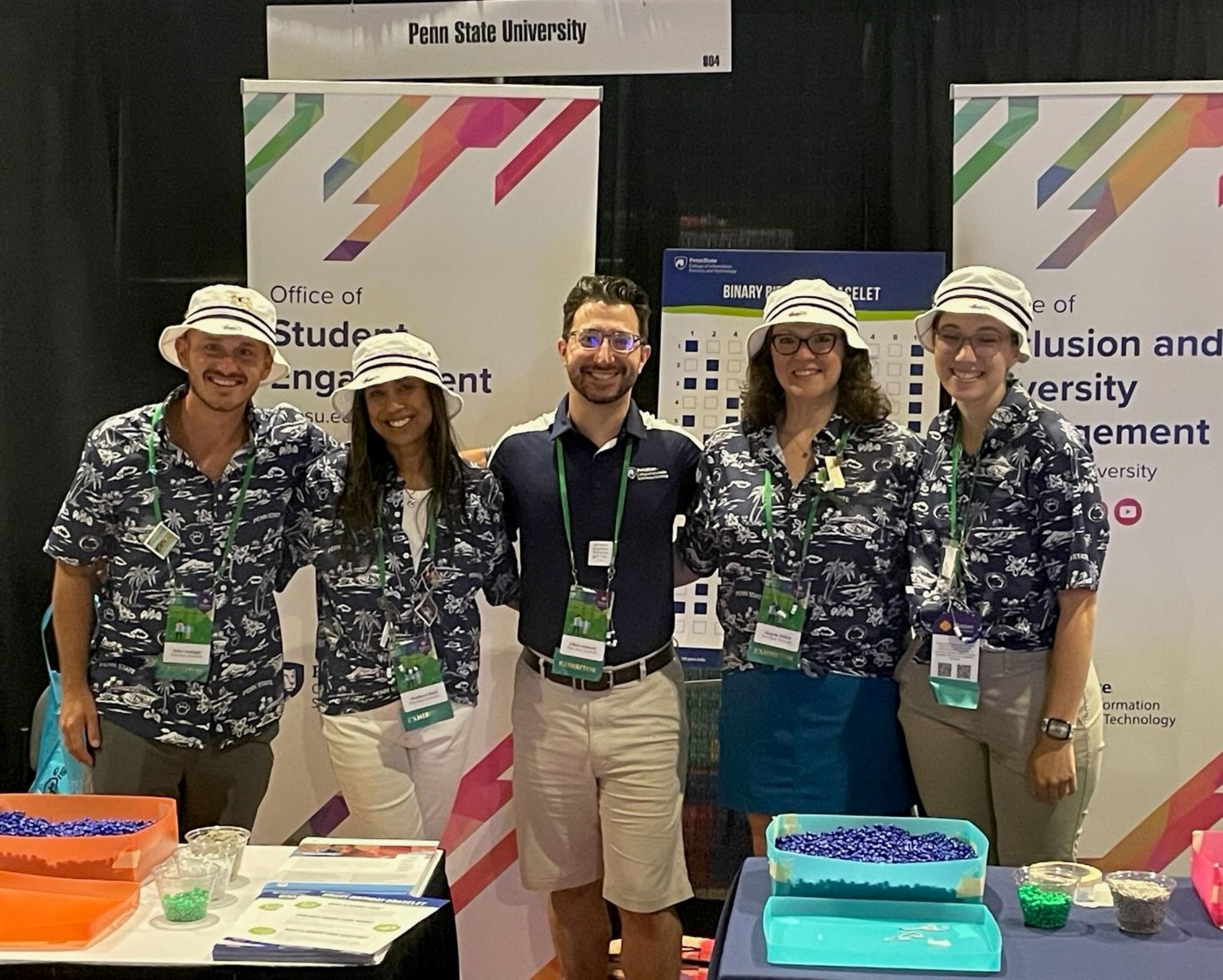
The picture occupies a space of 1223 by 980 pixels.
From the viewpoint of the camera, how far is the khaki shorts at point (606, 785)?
267 cm

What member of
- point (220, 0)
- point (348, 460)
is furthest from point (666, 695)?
point (220, 0)

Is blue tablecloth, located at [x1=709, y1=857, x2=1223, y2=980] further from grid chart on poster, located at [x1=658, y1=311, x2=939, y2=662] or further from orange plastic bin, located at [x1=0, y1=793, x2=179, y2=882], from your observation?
grid chart on poster, located at [x1=658, y1=311, x2=939, y2=662]

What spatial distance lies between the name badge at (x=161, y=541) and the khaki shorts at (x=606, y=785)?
819 millimetres

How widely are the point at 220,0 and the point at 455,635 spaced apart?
207 centimetres

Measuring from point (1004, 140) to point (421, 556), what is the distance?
187 centimetres

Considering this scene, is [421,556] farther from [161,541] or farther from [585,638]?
[161,541]

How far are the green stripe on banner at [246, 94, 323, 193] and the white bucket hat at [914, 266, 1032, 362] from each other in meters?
1.80

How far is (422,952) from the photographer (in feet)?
6.22

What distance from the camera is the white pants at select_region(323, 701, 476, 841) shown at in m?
2.52

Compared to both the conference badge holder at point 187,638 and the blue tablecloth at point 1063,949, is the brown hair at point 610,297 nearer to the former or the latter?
the conference badge holder at point 187,638

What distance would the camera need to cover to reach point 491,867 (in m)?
3.37

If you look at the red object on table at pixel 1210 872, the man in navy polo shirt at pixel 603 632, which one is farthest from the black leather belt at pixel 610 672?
the red object on table at pixel 1210 872

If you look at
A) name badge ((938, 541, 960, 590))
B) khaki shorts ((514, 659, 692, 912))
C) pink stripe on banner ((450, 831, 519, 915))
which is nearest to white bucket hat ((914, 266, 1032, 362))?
name badge ((938, 541, 960, 590))

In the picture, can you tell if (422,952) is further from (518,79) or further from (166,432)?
(518,79)
